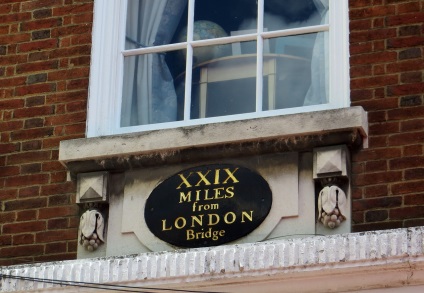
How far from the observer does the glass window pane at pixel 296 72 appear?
9.92 metres

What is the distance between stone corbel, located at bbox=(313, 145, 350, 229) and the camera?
9.23 metres

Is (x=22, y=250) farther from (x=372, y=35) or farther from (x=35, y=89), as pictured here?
(x=372, y=35)

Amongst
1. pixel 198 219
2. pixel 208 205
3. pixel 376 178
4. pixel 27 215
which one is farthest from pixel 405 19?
pixel 27 215

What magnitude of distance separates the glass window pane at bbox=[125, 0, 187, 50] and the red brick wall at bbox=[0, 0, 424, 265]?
301 mm

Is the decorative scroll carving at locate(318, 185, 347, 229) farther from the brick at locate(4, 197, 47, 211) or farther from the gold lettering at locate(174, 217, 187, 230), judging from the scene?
the brick at locate(4, 197, 47, 211)

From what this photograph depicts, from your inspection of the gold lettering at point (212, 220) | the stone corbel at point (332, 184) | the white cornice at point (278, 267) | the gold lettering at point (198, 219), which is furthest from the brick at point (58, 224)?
the stone corbel at point (332, 184)

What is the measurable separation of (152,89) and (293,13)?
3.51ft

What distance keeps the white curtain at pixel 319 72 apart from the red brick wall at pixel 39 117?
1.51 m

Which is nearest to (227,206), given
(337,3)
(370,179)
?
(370,179)

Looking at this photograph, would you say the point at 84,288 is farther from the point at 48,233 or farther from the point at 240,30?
the point at 240,30

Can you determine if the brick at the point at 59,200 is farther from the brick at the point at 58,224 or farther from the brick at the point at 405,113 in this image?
the brick at the point at 405,113

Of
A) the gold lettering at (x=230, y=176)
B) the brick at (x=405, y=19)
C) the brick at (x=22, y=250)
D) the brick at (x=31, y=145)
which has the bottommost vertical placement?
the brick at (x=22, y=250)

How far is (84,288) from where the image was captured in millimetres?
9289

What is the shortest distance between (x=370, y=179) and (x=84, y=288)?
1.84 metres
